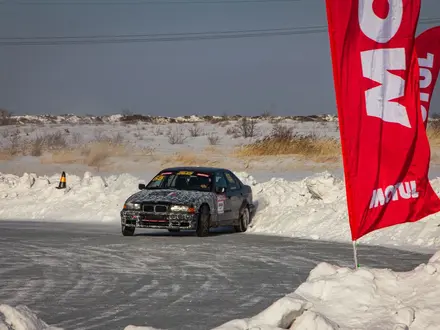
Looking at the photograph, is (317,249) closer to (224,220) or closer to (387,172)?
(224,220)

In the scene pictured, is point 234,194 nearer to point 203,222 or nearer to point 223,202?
point 223,202

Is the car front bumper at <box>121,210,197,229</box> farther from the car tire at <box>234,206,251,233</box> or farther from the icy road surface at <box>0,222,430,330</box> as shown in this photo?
the car tire at <box>234,206,251,233</box>

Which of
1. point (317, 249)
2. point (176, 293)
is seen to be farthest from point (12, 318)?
point (317, 249)

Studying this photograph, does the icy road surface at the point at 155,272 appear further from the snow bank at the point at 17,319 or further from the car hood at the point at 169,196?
the snow bank at the point at 17,319

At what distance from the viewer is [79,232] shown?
2216cm

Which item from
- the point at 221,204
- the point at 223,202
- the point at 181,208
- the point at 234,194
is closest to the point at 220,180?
the point at 234,194

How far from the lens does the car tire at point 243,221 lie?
74.4 feet

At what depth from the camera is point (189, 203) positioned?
2055 centimetres

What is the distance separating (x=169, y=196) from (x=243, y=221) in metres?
2.58

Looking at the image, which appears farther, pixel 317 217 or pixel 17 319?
pixel 317 217

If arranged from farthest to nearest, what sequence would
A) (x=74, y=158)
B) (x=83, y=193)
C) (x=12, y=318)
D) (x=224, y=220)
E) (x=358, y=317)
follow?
(x=74, y=158), (x=83, y=193), (x=224, y=220), (x=358, y=317), (x=12, y=318)

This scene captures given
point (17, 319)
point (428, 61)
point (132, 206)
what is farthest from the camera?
point (132, 206)

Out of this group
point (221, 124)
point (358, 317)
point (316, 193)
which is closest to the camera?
point (358, 317)

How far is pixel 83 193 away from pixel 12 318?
20753mm
